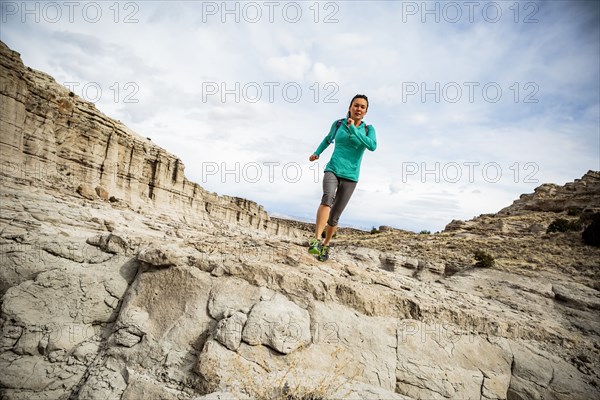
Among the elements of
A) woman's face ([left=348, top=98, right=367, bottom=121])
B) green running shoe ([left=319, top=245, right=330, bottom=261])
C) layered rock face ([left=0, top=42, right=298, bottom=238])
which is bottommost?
green running shoe ([left=319, top=245, right=330, bottom=261])

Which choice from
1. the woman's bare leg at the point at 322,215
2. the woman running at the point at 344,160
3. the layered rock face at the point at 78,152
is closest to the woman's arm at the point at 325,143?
the woman running at the point at 344,160

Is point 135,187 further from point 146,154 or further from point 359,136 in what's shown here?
point 359,136

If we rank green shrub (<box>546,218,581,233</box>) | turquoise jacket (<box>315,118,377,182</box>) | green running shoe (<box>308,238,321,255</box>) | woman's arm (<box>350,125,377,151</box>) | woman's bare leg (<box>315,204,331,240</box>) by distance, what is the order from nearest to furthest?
woman's arm (<box>350,125,377,151</box>), turquoise jacket (<box>315,118,377,182</box>), woman's bare leg (<box>315,204,331,240</box>), green running shoe (<box>308,238,321,255</box>), green shrub (<box>546,218,581,233</box>)

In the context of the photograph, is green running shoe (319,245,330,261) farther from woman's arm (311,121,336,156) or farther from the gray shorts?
woman's arm (311,121,336,156)

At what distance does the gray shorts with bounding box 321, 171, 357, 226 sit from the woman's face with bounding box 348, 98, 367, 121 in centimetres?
124

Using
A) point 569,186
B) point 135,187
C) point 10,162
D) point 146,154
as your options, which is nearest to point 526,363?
point 10,162

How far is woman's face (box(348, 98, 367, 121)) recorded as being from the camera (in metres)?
5.47

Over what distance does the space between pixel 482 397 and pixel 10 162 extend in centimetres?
2937

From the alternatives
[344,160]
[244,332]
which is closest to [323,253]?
[344,160]

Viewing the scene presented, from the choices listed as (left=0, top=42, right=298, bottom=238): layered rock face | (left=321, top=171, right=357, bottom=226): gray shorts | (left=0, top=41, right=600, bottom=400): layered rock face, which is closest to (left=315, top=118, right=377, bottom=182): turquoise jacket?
(left=321, top=171, right=357, bottom=226): gray shorts

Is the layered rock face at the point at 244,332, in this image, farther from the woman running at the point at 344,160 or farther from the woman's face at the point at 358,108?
the woman's face at the point at 358,108

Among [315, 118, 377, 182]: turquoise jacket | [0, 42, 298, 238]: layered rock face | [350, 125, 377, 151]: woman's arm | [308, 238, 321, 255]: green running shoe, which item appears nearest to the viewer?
[350, 125, 377, 151]: woman's arm

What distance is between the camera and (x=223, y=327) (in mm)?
3957

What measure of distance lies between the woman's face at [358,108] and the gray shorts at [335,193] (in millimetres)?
1243
